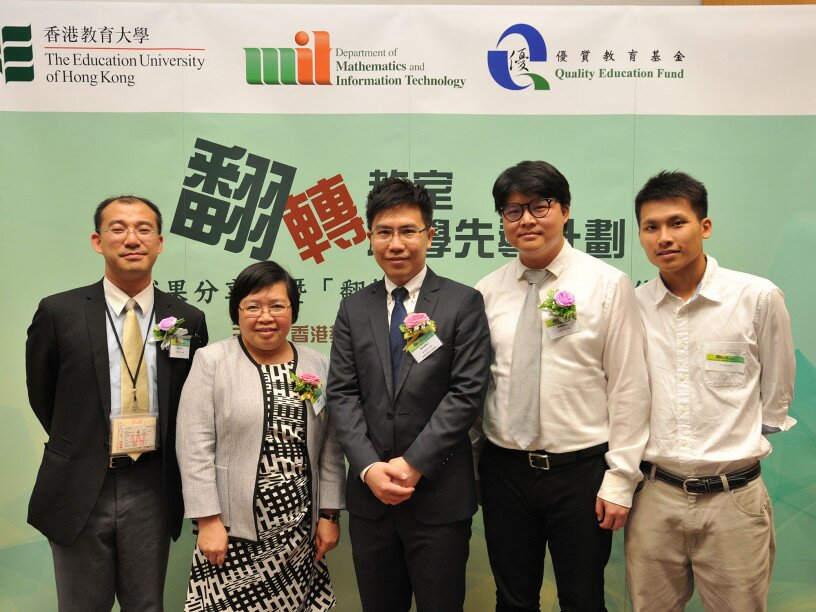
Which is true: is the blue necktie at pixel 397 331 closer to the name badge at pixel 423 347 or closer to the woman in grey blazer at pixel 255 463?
the name badge at pixel 423 347

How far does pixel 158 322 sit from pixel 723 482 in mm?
2099

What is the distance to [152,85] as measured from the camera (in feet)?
10.2

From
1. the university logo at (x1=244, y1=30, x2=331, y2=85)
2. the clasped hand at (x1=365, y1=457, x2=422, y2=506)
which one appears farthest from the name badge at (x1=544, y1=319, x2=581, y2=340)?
the university logo at (x1=244, y1=30, x2=331, y2=85)

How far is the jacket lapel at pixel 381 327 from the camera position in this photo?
2193 millimetres

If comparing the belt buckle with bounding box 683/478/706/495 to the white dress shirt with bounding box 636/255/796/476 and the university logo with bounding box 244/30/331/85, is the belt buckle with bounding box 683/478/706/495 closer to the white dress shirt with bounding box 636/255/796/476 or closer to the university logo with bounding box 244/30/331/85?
the white dress shirt with bounding box 636/255/796/476

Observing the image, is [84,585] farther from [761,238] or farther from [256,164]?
[761,238]

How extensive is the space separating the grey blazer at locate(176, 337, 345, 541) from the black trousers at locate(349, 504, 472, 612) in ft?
0.74

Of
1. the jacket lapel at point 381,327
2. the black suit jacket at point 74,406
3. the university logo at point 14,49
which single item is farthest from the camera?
the university logo at point 14,49

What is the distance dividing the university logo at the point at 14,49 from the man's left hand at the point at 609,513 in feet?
10.5

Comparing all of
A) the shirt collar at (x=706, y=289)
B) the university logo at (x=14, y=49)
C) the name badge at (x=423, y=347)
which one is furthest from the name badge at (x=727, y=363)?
the university logo at (x=14, y=49)

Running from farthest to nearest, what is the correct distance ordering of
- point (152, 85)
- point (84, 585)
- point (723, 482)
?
1. point (152, 85)
2. point (84, 585)
3. point (723, 482)

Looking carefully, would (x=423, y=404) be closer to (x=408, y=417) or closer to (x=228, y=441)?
(x=408, y=417)

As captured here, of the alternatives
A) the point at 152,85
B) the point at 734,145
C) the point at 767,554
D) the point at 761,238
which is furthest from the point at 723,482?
the point at 152,85

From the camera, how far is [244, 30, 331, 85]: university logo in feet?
10.2
